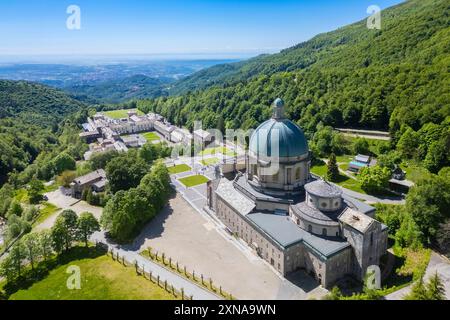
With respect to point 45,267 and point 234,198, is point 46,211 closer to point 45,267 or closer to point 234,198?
point 45,267

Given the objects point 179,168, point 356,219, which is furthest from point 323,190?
point 179,168

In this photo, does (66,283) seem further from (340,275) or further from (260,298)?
(340,275)

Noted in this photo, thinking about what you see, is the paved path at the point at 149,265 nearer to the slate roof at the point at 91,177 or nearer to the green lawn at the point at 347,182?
the slate roof at the point at 91,177

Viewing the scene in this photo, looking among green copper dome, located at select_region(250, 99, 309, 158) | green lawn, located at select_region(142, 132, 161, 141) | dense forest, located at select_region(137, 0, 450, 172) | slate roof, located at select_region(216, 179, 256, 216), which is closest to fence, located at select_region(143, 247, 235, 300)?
slate roof, located at select_region(216, 179, 256, 216)

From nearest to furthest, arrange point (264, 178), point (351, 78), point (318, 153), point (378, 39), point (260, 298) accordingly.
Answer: point (260, 298) < point (264, 178) < point (318, 153) < point (351, 78) < point (378, 39)

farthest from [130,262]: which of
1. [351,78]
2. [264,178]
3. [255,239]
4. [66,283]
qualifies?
[351,78]
